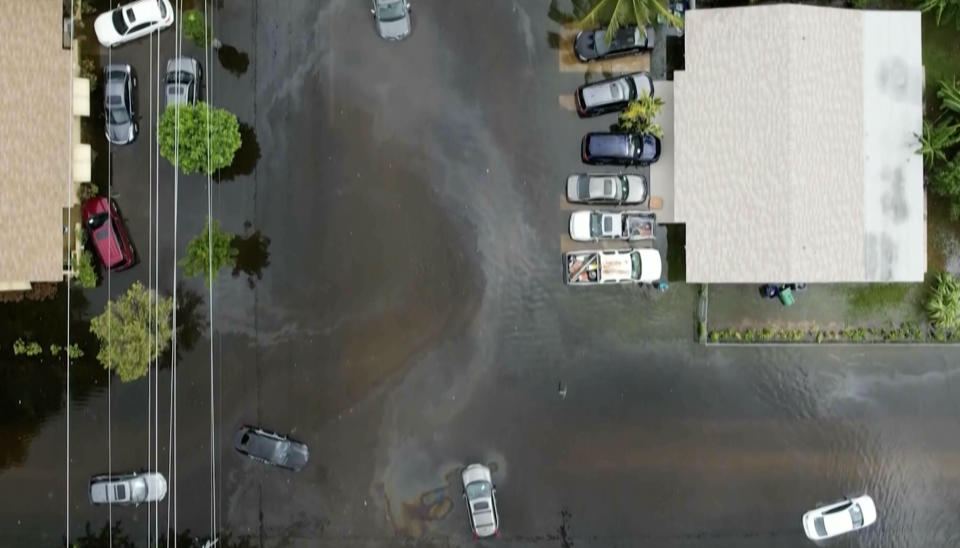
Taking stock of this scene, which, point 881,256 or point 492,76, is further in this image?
point 492,76

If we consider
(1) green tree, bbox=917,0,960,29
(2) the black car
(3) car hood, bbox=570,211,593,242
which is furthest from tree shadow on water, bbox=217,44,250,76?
(1) green tree, bbox=917,0,960,29

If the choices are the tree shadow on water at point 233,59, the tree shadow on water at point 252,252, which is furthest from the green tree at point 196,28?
the tree shadow on water at point 252,252

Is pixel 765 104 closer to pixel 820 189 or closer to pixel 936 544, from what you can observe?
pixel 820 189

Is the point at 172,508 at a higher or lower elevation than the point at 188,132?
lower

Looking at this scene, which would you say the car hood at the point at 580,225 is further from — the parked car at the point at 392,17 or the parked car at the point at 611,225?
the parked car at the point at 392,17

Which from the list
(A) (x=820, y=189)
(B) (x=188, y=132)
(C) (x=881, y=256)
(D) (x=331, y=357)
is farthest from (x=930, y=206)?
(B) (x=188, y=132)

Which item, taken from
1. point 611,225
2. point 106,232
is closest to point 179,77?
point 106,232

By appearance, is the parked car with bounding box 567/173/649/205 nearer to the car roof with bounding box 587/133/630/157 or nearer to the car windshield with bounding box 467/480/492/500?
the car roof with bounding box 587/133/630/157
